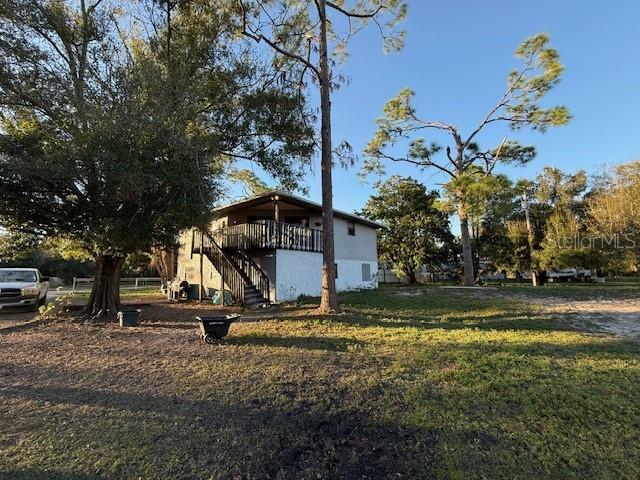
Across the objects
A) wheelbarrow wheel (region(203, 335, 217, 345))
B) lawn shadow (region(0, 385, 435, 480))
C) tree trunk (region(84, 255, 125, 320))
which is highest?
tree trunk (region(84, 255, 125, 320))

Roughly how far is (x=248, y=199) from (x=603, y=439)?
13949 millimetres

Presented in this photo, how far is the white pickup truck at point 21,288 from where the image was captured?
12.0m

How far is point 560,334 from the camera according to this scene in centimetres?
792

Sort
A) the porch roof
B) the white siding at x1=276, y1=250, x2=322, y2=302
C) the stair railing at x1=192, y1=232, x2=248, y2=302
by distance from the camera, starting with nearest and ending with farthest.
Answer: the stair railing at x1=192, y1=232, x2=248, y2=302, the white siding at x1=276, y1=250, x2=322, y2=302, the porch roof

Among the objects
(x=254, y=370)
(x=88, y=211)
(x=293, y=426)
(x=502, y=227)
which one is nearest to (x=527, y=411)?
(x=293, y=426)

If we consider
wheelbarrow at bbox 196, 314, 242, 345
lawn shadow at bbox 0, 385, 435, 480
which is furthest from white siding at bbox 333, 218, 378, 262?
lawn shadow at bbox 0, 385, 435, 480

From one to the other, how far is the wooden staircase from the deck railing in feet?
1.51

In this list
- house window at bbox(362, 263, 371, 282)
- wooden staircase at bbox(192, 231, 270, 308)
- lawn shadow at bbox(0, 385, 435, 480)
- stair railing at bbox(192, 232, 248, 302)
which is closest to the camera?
lawn shadow at bbox(0, 385, 435, 480)

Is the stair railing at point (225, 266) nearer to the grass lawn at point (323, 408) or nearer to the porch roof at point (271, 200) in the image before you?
the porch roof at point (271, 200)

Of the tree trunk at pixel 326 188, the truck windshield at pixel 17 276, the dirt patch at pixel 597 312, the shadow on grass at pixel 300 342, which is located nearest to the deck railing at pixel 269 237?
the tree trunk at pixel 326 188

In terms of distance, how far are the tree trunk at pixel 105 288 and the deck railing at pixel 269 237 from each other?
4.45 metres

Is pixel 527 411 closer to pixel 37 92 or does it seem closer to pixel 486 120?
pixel 37 92

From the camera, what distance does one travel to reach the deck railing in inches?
539

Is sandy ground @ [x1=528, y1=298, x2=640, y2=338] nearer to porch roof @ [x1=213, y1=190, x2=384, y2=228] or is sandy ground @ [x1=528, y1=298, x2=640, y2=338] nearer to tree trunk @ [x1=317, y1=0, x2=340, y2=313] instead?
tree trunk @ [x1=317, y1=0, x2=340, y2=313]
